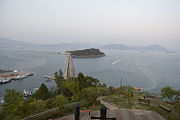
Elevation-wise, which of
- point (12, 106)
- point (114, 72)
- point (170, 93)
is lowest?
point (114, 72)

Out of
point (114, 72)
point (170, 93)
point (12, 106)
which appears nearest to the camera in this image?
point (12, 106)

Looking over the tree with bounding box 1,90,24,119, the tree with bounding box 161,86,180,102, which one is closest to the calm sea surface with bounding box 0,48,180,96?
the tree with bounding box 161,86,180,102

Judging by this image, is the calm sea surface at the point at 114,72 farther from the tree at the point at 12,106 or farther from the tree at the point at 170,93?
the tree at the point at 12,106

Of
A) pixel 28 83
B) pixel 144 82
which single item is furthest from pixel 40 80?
pixel 144 82

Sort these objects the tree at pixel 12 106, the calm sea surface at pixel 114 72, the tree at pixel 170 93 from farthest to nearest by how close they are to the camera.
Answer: the calm sea surface at pixel 114 72 → the tree at pixel 170 93 → the tree at pixel 12 106

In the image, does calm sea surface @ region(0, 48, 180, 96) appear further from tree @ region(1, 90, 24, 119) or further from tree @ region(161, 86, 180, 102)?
tree @ region(1, 90, 24, 119)

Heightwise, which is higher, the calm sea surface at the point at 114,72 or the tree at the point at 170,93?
the tree at the point at 170,93

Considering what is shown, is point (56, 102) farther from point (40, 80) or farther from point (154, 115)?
point (40, 80)

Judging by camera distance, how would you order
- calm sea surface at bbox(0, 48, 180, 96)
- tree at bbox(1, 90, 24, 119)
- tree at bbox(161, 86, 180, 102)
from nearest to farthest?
tree at bbox(1, 90, 24, 119) → tree at bbox(161, 86, 180, 102) → calm sea surface at bbox(0, 48, 180, 96)

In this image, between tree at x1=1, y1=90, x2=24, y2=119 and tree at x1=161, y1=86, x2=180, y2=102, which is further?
tree at x1=161, y1=86, x2=180, y2=102

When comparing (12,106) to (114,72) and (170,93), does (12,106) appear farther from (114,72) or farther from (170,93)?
(114,72)

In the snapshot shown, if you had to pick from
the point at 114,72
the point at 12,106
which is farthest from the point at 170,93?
the point at 114,72

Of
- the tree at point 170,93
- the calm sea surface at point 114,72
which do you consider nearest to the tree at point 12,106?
the tree at point 170,93

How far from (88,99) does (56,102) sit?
4.03 feet
